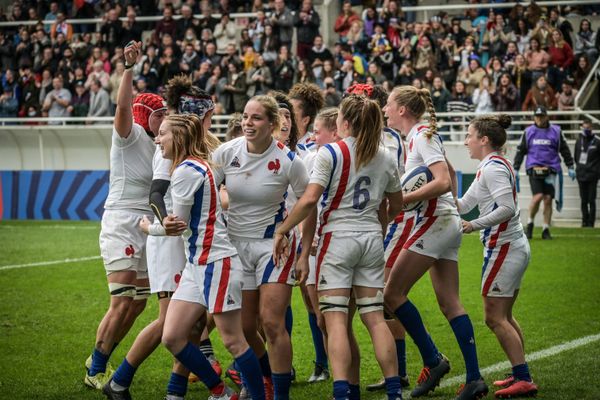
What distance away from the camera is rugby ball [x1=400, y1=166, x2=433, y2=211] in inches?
274

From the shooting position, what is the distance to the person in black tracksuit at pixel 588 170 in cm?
1877

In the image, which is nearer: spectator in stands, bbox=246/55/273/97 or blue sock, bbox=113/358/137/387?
blue sock, bbox=113/358/137/387

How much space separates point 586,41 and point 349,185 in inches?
703

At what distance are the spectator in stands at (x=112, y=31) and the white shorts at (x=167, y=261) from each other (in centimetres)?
2142

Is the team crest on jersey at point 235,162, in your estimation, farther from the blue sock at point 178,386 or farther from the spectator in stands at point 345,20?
the spectator in stands at point 345,20

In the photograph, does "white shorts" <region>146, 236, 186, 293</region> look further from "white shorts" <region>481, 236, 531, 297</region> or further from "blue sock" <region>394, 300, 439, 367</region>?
"white shorts" <region>481, 236, 531, 297</region>

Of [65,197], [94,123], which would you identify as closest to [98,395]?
[65,197]

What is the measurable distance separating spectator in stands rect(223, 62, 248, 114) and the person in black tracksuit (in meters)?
8.13

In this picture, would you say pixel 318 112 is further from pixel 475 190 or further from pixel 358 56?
pixel 358 56

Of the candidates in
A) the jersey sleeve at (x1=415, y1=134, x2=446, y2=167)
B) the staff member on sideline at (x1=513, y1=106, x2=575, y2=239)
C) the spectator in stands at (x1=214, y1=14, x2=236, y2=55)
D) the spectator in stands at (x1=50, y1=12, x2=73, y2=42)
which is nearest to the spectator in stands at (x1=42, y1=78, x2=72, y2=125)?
the spectator in stands at (x1=50, y1=12, x2=73, y2=42)

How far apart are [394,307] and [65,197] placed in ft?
53.4

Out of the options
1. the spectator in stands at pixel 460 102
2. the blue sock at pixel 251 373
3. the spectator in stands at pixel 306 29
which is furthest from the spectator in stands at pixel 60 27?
the blue sock at pixel 251 373

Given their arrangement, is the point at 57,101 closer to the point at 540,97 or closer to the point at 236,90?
the point at 236,90

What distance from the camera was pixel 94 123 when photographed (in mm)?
25562
